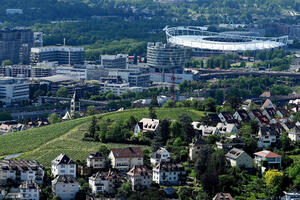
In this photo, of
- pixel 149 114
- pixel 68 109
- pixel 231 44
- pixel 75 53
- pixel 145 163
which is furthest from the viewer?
pixel 231 44

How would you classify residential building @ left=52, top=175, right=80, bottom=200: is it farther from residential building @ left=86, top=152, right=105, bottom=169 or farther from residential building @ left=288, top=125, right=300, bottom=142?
residential building @ left=288, top=125, right=300, bottom=142

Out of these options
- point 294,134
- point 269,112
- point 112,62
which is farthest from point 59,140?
point 112,62

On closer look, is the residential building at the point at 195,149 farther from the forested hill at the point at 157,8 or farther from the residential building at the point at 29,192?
the forested hill at the point at 157,8

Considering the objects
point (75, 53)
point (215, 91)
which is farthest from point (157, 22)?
point (215, 91)

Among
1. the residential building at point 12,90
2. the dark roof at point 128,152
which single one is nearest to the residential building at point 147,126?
the dark roof at point 128,152

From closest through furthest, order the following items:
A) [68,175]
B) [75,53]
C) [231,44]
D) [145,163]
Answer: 1. [68,175]
2. [145,163]
3. [75,53]
4. [231,44]

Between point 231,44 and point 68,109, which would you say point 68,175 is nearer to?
point 68,109
